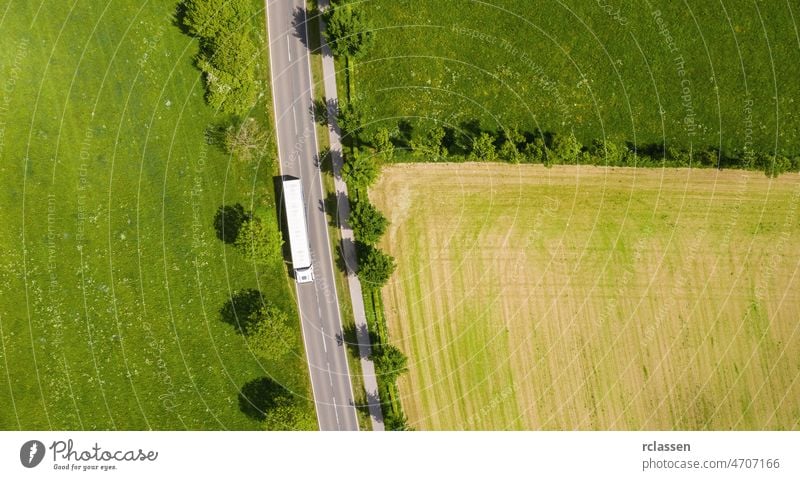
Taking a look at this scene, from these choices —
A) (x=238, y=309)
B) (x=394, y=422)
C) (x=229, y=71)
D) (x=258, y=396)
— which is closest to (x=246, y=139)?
(x=229, y=71)

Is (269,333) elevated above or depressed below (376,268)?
below

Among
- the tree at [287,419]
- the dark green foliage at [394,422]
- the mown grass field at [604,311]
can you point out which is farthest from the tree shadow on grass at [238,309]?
the dark green foliage at [394,422]

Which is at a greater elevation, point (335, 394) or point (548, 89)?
point (548, 89)

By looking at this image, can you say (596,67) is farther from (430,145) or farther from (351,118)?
(351,118)
